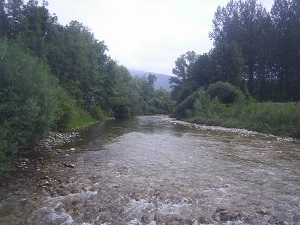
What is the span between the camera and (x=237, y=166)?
471 inches

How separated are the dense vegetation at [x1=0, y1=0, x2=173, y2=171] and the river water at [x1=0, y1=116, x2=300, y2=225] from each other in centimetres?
201

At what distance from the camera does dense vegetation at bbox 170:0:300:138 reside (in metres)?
46.9

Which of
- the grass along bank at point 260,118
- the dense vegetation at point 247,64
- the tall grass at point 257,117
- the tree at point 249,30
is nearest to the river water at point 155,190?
the grass along bank at point 260,118

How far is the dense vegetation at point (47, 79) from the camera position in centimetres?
1219

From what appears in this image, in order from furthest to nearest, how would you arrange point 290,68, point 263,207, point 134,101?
point 134,101
point 290,68
point 263,207

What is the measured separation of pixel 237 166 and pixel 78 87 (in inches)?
1578

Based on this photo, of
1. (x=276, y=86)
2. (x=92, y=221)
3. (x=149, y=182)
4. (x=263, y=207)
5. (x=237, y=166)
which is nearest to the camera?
(x=92, y=221)

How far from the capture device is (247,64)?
60531mm

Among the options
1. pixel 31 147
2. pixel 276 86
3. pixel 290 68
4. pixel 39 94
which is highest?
pixel 290 68

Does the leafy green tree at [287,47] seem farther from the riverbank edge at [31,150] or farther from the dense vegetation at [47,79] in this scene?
the riverbank edge at [31,150]

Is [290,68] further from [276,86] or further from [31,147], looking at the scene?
[31,147]

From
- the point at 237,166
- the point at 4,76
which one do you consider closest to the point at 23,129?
the point at 4,76

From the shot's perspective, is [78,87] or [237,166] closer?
[237,166]

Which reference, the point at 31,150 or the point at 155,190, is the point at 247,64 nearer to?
the point at 31,150
